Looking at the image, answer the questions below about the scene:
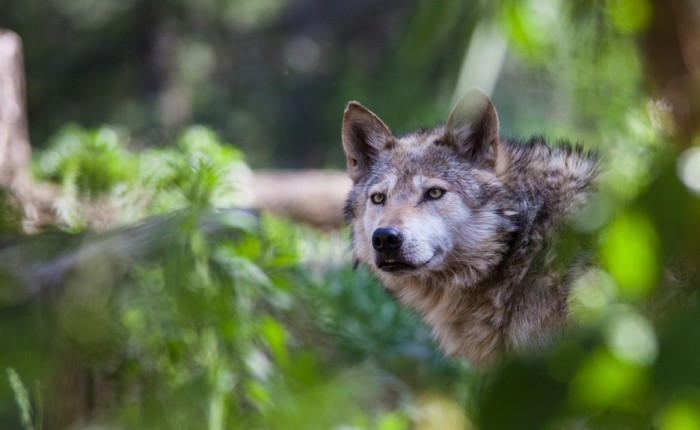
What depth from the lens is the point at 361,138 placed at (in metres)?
4.83

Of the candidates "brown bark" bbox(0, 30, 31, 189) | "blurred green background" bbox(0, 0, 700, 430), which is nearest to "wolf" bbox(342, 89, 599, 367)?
"blurred green background" bbox(0, 0, 700, 430)

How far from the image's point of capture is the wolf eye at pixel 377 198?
4.44 meters

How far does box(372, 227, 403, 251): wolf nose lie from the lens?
4.00 m

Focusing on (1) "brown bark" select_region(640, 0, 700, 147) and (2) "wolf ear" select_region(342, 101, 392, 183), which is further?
(2) "wolf ear" select_region(342, 101, 392, 183)

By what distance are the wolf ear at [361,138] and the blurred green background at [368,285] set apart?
13.9 inches

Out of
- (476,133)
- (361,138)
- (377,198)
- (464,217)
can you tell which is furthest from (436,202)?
(361,138)

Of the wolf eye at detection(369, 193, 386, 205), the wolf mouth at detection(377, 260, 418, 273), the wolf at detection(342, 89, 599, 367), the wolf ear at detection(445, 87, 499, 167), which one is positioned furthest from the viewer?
the wolf eye at detection(369, 193, 386, 205)

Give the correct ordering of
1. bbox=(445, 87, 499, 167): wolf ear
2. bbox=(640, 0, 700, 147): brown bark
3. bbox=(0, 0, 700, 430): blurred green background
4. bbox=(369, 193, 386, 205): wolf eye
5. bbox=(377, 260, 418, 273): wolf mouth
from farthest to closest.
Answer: bbox=(369, 193, 386, 205): wolf eye, bbox=(445, 87, 499, 167): wolf ear, bbox=(377, 260, 418, 273): wolf mouth, bbox=(640, 0, 700, 147): brown bark, bbox=(0, 0, 700, 430): blurred green background

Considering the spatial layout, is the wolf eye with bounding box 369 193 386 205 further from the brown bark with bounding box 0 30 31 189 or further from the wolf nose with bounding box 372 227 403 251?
the brown bark with bounding box 0 30 31 189

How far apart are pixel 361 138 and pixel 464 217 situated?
866mm

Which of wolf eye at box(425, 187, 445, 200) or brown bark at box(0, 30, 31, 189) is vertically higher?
wolf eye at box(425, 187, 445, 200)

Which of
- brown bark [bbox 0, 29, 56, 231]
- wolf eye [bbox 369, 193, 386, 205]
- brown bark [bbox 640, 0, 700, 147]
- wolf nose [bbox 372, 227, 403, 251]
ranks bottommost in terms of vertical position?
brown bark [bbox 0, 29, 56, 231]

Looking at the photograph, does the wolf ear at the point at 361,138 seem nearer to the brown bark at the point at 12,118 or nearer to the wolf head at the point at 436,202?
the wolf head at the point at 436,202

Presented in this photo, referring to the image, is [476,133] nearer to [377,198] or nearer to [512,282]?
[377,198]
